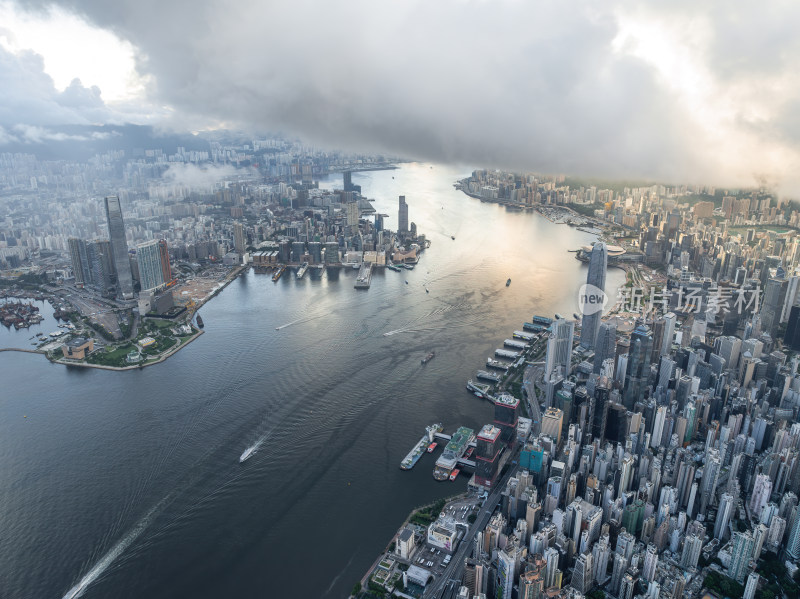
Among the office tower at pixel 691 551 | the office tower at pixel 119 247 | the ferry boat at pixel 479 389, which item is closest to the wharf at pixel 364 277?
the office tower at pixel 119 247

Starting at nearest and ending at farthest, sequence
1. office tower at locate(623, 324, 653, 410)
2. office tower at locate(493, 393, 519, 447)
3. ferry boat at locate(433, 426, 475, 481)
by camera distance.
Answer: ferry boat at locate(433, 426, 475, 481) < office tower at locate(493, 393, 519, 447) < office tower at locate(623, 324, 653, 410)

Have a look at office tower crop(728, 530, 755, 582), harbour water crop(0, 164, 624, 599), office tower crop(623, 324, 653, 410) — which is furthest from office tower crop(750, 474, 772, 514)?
harbour water crop(0, 164, 624, 599)

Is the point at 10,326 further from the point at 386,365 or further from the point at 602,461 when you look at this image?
the point at 602,461

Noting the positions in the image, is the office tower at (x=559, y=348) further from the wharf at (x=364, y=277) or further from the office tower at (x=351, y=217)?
the office tower at (x=351, y=217)

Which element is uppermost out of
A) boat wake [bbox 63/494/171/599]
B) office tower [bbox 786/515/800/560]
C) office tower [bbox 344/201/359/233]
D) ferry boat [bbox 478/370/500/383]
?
office tower [bbox 344/201/359/233]

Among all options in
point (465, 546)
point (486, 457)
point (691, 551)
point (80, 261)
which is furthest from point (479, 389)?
point (80, 261)

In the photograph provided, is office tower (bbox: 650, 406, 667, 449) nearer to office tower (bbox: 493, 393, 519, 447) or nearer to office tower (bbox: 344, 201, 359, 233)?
office tower (bbox: 493, 393, 519, 447)
